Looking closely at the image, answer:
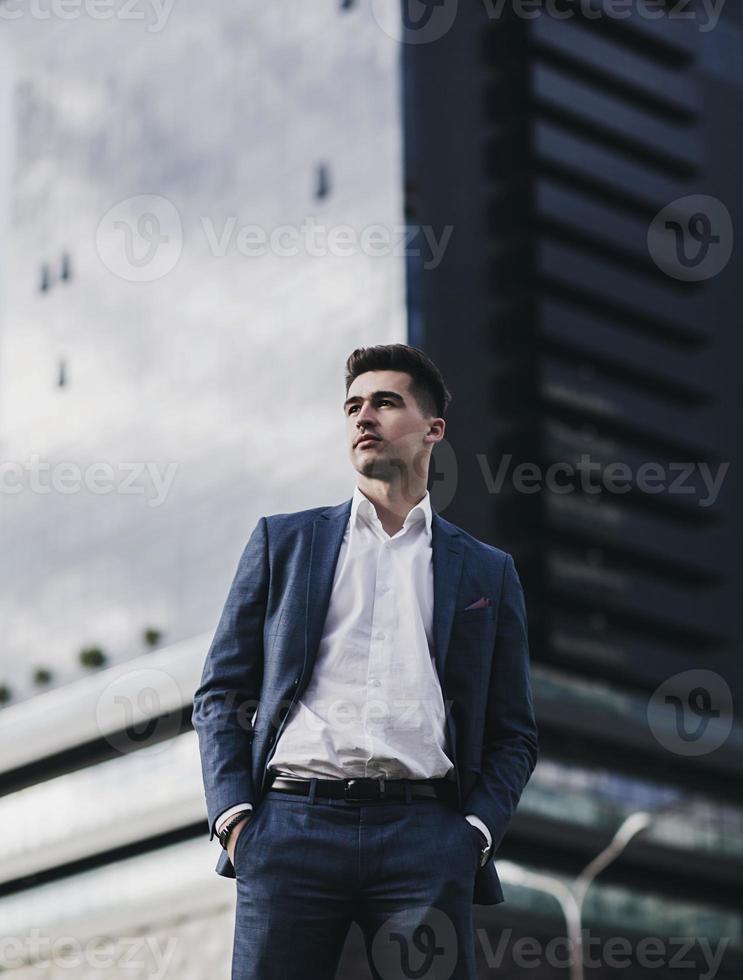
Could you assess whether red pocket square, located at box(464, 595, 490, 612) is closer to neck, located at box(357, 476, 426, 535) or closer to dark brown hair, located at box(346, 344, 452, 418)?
neck, located at box(357, 476, 426, 535)

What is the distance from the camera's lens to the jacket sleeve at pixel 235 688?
4.03 meters

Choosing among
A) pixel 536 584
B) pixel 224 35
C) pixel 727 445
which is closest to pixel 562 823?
pixel 536 584

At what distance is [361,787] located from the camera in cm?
395

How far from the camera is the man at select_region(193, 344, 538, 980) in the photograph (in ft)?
12.7

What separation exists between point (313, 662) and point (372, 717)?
0.78 feet

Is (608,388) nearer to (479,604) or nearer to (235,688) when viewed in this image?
(479,604)

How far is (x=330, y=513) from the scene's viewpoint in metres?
4.48

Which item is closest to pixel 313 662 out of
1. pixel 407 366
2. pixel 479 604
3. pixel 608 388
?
pixel 479 604

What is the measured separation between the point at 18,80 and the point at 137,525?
2679cm

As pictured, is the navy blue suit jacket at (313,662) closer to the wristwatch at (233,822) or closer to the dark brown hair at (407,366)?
the wristwatch at (233,822)

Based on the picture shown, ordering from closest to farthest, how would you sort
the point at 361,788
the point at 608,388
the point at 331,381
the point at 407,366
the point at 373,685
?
the point at 361,788, the point at 373,685, the point at 407,366, the point at 331,381, the point at 608,388

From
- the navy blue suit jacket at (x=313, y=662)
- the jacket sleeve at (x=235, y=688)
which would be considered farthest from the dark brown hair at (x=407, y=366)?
the jacket sleeve at (x=235, y=688)

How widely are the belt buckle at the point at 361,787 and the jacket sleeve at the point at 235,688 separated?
25 centimetres

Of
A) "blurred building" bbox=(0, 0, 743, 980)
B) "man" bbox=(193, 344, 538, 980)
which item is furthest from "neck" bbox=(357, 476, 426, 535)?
"blurred building" bbox=(0, 0, 743, 980)
